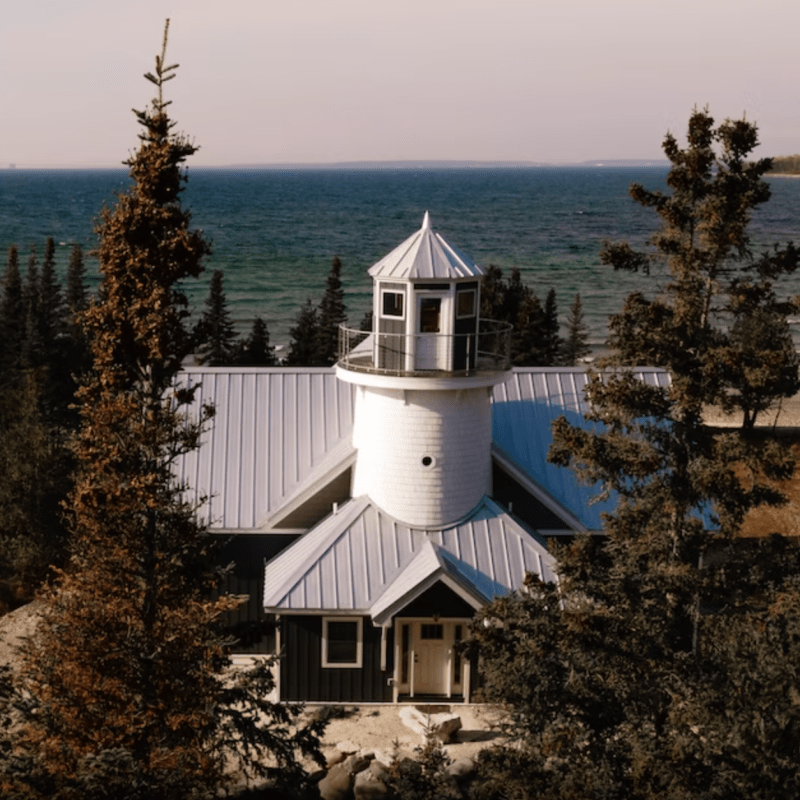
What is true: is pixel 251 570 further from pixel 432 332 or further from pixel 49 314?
pixel 49 314

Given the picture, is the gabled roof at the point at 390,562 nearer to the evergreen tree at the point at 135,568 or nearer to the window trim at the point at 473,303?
the window trim at the point at 473,303

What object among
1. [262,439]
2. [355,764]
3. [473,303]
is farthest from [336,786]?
[473,303]

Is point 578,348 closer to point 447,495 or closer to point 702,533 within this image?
point 447,495

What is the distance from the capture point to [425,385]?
74.2ft

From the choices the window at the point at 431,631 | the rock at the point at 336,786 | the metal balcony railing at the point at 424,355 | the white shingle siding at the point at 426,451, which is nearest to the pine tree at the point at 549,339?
the white shingle siding at the point at 426,451

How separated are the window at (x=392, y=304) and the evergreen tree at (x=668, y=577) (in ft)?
20.5

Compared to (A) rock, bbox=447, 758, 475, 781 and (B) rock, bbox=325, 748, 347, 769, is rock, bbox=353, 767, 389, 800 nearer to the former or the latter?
(B) rock, bbox=325, 748, 347, 769

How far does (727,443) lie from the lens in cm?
1648

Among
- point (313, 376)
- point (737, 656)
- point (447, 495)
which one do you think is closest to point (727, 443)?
point (737, 656)

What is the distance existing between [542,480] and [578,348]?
2696 cm

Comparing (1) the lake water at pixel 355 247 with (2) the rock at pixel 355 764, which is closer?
(2) the rock at pixel 355 764

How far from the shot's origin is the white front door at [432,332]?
74.0 ft

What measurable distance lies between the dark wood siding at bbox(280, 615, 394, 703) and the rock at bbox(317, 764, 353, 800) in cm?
337

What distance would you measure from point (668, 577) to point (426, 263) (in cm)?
881
